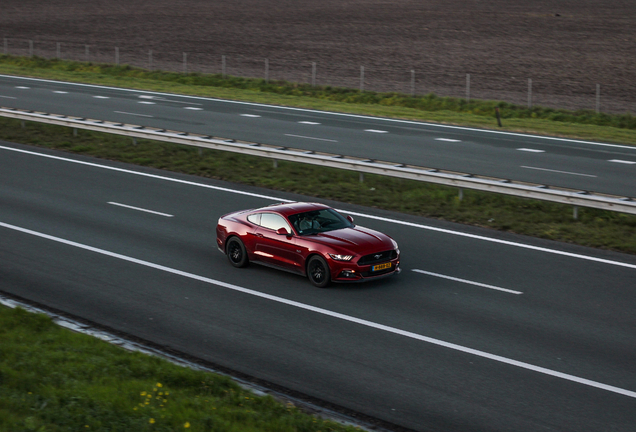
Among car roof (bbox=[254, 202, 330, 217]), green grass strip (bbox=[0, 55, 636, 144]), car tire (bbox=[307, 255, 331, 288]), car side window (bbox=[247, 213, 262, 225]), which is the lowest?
car tire (bbox=[307, 255, 331, 288])

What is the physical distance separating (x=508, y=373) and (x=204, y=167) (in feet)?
49.7

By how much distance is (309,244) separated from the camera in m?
14.1

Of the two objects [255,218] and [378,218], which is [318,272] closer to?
[255,218]

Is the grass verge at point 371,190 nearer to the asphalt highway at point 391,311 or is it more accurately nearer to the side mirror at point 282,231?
the asphalt highway at point 391,311

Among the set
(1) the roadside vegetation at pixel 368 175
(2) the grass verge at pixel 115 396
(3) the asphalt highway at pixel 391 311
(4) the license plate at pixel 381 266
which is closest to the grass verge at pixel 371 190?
(1) the roadside vegetation at pixel 368 175

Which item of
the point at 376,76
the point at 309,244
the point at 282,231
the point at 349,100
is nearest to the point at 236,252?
the point at 282,231

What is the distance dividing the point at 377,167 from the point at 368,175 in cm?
156

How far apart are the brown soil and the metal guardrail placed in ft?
58.8

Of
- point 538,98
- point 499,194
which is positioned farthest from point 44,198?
point 538,98

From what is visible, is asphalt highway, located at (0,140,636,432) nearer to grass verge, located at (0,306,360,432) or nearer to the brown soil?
grass verge, located at (0,306,360,432)

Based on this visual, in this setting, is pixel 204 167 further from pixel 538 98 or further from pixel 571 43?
pixel 571 43

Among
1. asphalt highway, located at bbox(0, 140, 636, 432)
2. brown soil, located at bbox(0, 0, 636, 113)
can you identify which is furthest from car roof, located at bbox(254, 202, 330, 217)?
brown soil, located at bbox(0, 0, 636, 113)

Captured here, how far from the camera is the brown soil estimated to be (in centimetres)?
4231

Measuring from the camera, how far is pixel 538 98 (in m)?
38.1
